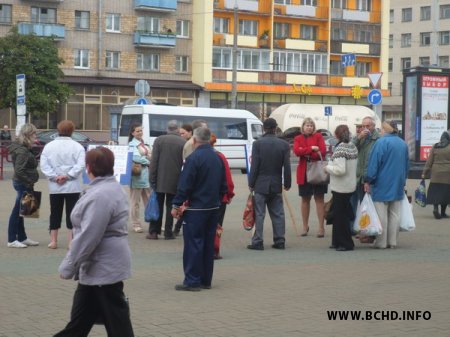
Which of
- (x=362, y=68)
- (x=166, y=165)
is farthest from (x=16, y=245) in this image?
(x=362, y=68)

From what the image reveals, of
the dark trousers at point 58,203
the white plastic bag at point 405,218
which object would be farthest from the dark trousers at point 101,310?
the white plastic bag at point 405,218

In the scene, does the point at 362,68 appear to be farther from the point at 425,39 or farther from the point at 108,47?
the point at 425,39

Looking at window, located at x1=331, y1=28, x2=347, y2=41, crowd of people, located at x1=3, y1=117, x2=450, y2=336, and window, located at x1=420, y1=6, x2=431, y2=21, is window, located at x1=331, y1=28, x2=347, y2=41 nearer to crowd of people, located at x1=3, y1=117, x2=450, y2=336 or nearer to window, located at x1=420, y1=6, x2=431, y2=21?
window, located at x1=420, y1=6, x2=431, y2=21

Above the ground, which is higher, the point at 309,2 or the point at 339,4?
the point at 339,4

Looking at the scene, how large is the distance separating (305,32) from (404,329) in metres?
64.1

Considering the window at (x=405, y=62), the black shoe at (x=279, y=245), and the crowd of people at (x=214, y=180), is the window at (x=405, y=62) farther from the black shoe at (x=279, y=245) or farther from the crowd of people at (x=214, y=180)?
the black shoe at (x=279, y=245)

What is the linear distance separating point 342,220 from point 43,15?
48.8m

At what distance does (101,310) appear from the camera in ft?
20.0

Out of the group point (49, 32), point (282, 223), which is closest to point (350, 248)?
point (282, 223)

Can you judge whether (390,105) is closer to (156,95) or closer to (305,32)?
(305,32)

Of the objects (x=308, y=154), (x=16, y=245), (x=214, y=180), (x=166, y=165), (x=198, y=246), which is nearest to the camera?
(x=198, y=246)

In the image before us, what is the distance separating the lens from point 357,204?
14.0 m

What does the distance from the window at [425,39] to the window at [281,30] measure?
30432mm

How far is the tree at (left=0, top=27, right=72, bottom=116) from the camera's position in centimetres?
4938
